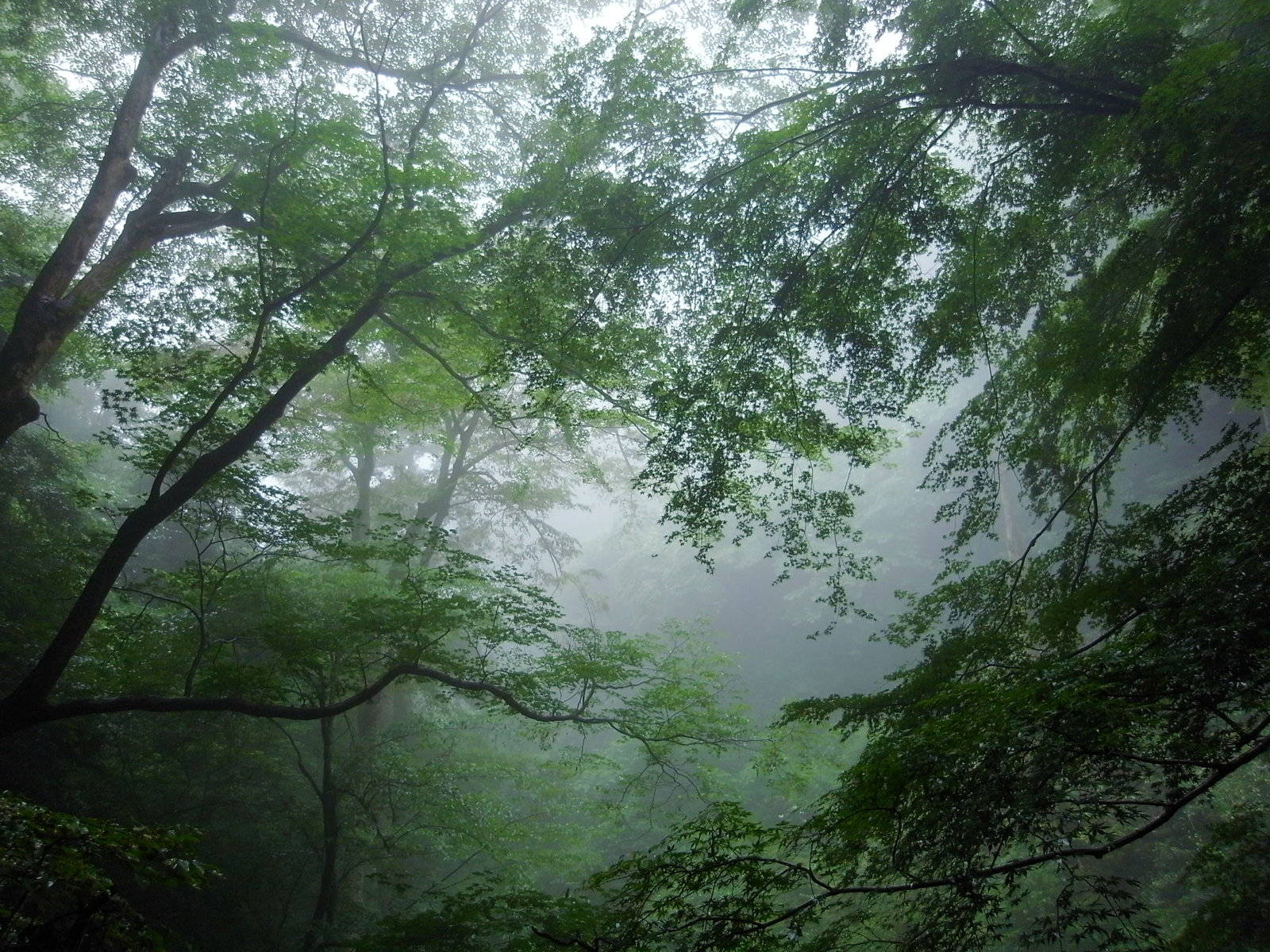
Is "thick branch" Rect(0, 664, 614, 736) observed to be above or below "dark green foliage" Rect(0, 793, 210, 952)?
above

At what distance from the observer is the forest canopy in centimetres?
272

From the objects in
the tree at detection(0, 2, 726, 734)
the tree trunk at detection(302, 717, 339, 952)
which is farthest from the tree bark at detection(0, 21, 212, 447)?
the tree trunk at detection(302, 717, 339, 952)

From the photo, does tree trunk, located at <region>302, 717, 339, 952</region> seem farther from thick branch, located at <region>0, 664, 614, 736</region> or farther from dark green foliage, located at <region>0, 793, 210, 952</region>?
dark green foliage, located at <region>0, 793, 210, 952</region>

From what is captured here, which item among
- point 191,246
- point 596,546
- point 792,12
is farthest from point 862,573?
point 596,546

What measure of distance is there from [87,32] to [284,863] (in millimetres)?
10049

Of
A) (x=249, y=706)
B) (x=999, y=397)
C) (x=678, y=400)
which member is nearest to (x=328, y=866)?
(x=249, y=706)

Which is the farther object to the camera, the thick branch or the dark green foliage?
the thick branch

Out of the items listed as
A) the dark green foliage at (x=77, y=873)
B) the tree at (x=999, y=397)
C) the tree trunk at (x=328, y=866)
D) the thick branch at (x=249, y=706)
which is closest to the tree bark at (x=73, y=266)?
the thick branch at (x=249, y=706)

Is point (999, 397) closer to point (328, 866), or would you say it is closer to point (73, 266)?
point (328, 866)

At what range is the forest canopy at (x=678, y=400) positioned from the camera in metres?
2.72

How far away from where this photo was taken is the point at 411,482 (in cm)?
1647

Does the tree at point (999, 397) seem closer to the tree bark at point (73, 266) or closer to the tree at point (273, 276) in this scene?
the tree at point (273, 276)

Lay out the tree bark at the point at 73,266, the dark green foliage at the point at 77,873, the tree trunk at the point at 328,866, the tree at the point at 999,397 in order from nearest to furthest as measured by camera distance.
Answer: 1. the tree at the point at 999,397
2. the dark green foliage at the point at 77,873
3. the tree bark at the point at 73,266
4. the tree trunk at the point at 328,866

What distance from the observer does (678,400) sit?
5004 millimetres
